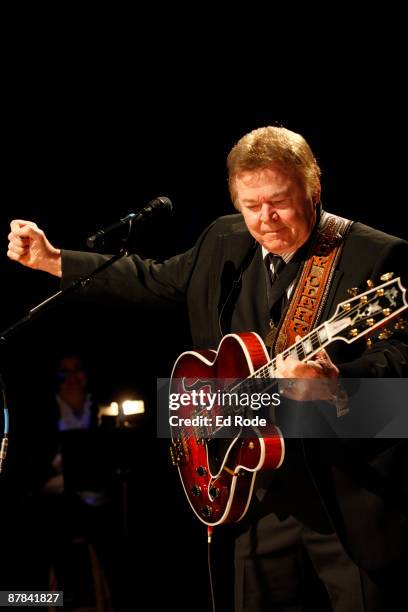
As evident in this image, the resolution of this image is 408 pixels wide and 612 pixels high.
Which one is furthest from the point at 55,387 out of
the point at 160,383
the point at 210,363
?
the point at 210,363

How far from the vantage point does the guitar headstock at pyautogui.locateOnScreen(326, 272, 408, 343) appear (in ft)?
6.14

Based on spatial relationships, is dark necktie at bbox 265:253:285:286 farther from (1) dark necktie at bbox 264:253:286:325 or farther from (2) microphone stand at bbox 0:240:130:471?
(2) microphone stand at bbox 0:240:130:471

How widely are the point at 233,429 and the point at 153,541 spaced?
2.68 metres

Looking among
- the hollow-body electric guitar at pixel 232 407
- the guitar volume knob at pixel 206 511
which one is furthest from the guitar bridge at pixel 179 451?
the guitar volume knob at pixel 206 511

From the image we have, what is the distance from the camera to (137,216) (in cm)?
238

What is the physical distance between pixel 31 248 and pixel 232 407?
1011mm

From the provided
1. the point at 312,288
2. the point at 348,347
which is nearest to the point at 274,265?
the point at 312,288

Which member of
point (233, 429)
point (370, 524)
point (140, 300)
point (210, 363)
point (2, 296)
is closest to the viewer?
point (370, 524)

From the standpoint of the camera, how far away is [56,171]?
15.2ft

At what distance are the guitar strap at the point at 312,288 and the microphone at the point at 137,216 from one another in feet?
1.78

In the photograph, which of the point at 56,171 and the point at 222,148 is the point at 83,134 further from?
the point at 222,148

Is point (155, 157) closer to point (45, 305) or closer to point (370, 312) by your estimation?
point (45, 305)

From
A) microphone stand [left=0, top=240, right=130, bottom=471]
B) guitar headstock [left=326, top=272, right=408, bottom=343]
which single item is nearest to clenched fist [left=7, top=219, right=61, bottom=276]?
microphone stand [left=0, top=240, right=130, bottom=471]

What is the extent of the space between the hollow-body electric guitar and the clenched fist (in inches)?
25.2
